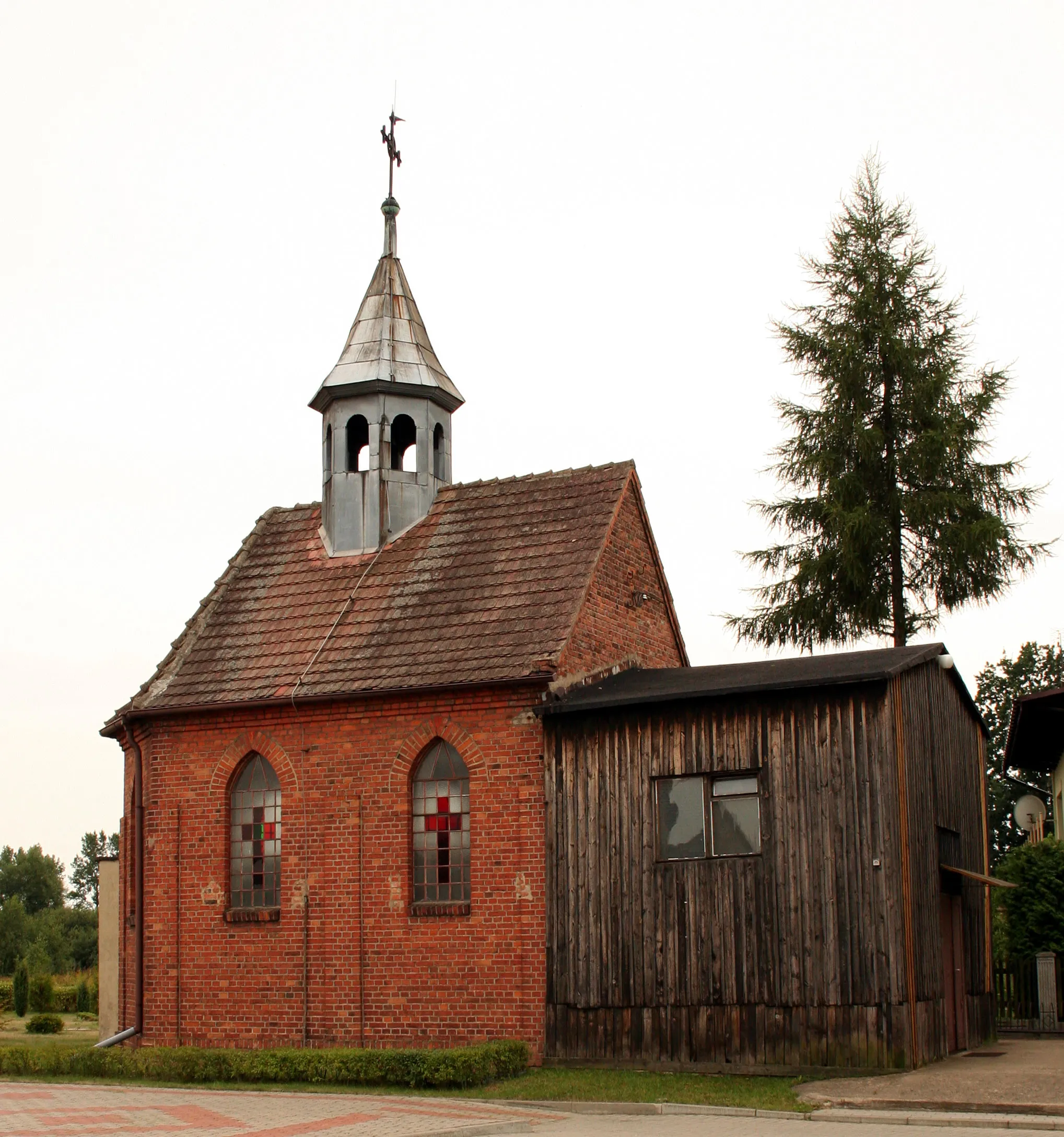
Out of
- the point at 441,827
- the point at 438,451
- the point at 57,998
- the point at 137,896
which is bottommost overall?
the point at 57,998

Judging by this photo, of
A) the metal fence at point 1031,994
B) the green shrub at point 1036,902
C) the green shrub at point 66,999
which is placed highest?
the green shrub at point 1036,902

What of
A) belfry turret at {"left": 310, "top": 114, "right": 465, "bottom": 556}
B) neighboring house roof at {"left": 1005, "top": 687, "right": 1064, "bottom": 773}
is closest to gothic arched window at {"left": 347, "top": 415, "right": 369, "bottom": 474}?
belfry turret at {"left": 310, "top": 114, "right": 465, "bottom": 556}

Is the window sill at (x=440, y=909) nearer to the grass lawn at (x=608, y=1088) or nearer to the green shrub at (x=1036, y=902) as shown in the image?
the grass lawn at (x=608, y=1088)

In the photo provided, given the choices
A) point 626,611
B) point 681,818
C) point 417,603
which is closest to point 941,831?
point 681,818

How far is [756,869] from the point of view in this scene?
1750 centimetres

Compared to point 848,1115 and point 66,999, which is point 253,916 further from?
point 66,999

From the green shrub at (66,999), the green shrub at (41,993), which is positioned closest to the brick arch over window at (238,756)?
the green shrub at (41,993)

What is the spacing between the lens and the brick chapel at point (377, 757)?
757 inches

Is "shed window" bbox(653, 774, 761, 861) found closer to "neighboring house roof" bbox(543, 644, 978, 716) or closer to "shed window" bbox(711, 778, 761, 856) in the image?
"shed window" bbox(711, 778, 761, 856)

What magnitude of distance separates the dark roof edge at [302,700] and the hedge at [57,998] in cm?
2463

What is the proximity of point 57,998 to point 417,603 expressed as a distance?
30526mm

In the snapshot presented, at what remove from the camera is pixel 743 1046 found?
17203mm

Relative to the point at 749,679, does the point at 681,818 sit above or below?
below

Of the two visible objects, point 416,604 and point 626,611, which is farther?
point 626,611
